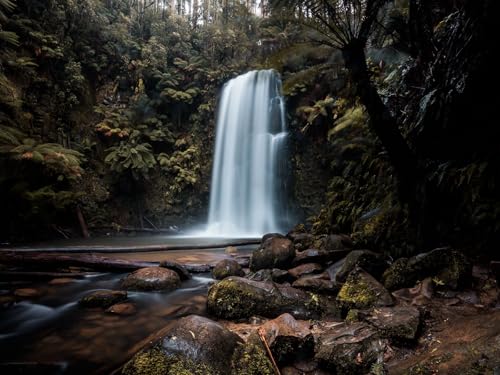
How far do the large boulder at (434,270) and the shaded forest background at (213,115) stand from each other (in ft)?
1.56

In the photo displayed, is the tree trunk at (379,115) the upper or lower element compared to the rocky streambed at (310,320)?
upper

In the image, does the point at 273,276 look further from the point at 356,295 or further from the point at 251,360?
the point at 251,360

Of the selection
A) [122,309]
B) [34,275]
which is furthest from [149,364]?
[34,275]

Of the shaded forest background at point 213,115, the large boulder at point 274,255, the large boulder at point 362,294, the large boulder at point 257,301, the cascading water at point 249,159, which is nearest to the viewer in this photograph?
the large boulder at point 362,294

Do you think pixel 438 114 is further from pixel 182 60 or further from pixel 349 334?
pixel 182 60

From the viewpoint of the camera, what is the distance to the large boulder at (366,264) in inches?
131

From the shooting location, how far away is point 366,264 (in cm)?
334

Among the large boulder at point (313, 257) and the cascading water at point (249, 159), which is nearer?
the large boulder at point (313, 257)

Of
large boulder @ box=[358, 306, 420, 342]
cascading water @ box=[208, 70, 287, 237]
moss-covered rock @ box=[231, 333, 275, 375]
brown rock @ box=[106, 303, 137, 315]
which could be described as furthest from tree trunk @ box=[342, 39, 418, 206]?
cascading water @ box=[208, 70, 287, 237]

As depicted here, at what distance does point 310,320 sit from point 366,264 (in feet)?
3.21

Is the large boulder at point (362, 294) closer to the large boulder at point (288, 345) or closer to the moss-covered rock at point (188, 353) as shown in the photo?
the large boulder at point (288, 345)

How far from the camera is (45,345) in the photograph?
254cm

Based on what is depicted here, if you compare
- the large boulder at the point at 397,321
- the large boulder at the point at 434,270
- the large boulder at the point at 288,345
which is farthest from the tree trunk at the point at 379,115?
the large boulder at the point at 288,345

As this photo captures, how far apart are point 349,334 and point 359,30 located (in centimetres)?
292
